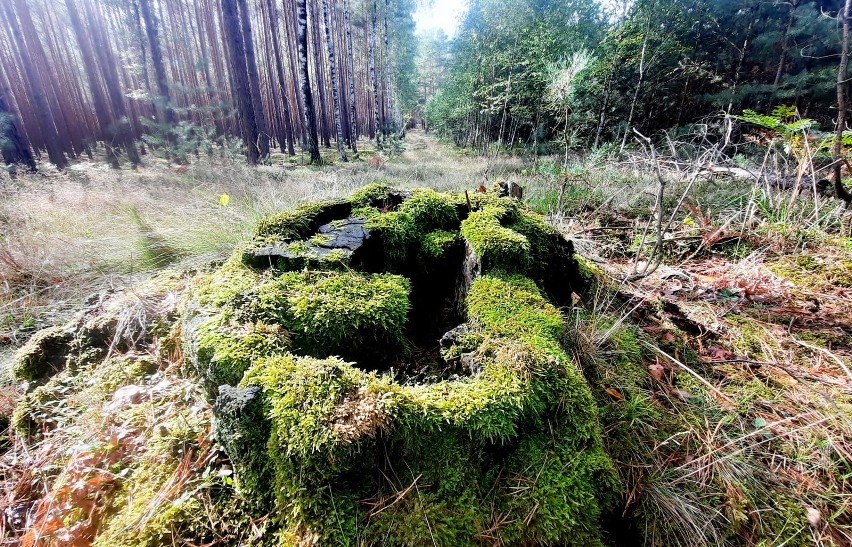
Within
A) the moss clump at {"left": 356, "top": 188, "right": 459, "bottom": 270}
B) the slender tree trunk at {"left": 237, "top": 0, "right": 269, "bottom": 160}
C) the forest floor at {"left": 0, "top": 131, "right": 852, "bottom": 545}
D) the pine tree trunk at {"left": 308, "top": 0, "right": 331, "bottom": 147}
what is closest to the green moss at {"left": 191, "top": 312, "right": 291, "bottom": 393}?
the moss clump at {"left": 356, "top": 188, "right": 459, "bottom": 270}

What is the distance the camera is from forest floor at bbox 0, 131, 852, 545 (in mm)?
1249

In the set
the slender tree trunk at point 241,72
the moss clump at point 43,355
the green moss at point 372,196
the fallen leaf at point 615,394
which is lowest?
the fallen leaf at point 615,394

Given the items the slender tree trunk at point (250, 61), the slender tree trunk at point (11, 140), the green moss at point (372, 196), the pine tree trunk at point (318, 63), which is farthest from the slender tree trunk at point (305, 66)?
the green moss at point (372, 196)

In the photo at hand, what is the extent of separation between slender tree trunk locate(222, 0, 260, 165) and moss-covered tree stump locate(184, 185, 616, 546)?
9631 millimetres

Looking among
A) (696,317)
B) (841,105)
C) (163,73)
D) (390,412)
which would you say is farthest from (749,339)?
(163,73)

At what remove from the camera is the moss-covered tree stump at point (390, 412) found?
0.98m

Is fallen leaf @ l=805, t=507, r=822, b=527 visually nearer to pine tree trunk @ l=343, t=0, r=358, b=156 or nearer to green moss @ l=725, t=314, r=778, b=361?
green moss @ l=725, t=314, r=778, b=361

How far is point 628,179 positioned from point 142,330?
678 cm

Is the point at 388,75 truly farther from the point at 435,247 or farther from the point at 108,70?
the point at 435,247

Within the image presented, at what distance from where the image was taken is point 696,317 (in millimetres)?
2359

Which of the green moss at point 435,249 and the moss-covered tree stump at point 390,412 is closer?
the moss-covered tree stump at point 390,412

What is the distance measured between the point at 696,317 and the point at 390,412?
7.96ft

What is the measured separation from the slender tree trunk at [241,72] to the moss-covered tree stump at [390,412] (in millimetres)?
9631

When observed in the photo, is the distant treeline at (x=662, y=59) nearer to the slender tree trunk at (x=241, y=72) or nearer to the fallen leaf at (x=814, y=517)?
the fallen leaf at (x=814, y=517)
